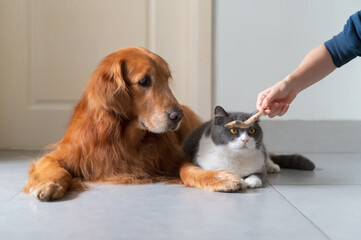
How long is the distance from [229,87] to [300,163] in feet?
2.56

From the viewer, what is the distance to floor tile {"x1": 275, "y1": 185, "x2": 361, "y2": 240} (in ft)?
3.37

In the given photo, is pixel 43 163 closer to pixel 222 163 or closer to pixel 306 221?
pixel 222 163

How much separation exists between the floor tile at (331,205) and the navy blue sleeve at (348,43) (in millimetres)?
475

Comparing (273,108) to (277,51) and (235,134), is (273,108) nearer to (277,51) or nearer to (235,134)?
(235,134)

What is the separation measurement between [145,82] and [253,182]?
0.55 m

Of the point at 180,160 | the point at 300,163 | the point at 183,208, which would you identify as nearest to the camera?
the point at 183,208

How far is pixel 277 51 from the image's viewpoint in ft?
8.32

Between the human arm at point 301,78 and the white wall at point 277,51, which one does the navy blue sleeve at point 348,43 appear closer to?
the human arm at point 301,78

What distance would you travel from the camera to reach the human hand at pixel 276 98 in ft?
4.93

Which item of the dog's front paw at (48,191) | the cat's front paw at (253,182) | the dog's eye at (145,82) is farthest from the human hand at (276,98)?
the dog's front paw at (48,191)

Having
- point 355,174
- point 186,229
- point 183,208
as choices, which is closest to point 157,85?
point 183,208

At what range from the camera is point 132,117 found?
5.15 ft

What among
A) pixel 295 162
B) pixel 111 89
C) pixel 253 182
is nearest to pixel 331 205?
pixel 253 182

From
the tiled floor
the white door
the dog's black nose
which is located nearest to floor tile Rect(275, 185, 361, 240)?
the tiled floor
